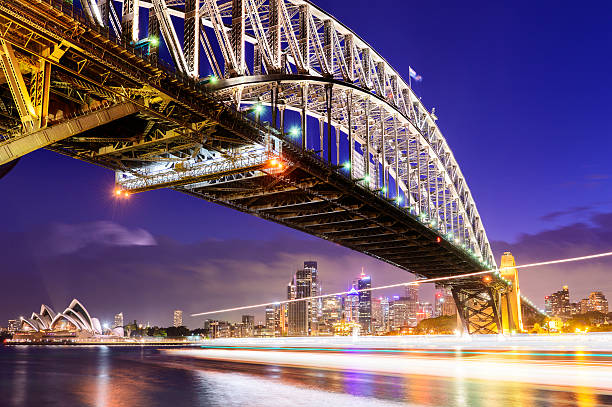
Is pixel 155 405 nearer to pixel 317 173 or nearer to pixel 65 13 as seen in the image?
pixel 65 13

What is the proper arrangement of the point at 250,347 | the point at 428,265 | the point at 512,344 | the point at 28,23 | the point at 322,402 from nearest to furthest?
the point at 322,402 → the point at 28,23 → the point at 512,344 → the point at 250,347 → the point at 428,265

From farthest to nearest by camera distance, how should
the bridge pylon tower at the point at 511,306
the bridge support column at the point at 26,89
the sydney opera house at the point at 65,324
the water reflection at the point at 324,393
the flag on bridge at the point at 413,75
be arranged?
the sydney opera house at the point at 65,324 → the bridge pylon tower at the point at 511,306 → the flag on bridge at the point at 413,75 → the bridge support column at the point at 26,89 → the water reflection at the point at 324,393

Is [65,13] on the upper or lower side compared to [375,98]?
lower

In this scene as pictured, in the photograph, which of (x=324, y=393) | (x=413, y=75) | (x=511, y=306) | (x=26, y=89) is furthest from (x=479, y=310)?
(x=26, y=89)

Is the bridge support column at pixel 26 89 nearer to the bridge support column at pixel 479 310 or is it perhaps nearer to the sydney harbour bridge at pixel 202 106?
the sydney harbour bridge at pixel 202 106

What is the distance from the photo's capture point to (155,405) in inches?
576

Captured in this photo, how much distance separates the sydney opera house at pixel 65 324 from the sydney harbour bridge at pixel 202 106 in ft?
450

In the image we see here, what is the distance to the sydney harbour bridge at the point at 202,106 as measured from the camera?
794 inches

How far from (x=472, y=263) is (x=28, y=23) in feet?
235

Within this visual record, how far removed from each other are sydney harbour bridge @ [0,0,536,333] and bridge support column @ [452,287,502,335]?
126ft

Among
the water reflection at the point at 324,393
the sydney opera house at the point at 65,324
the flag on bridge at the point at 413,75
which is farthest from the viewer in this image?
the sydney opera house at the point at 65,324

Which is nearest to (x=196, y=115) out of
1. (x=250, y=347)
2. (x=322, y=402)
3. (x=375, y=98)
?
(x=322, y=402)

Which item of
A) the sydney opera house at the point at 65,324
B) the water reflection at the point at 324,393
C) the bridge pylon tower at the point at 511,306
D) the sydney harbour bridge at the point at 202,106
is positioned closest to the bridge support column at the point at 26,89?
the sydney harbour bridge at the point at 202,106

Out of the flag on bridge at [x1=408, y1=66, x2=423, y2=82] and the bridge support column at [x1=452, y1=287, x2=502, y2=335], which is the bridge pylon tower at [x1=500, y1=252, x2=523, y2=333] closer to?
the bridge support column at [x1=452, y1=287, x2=502, y2=335]
